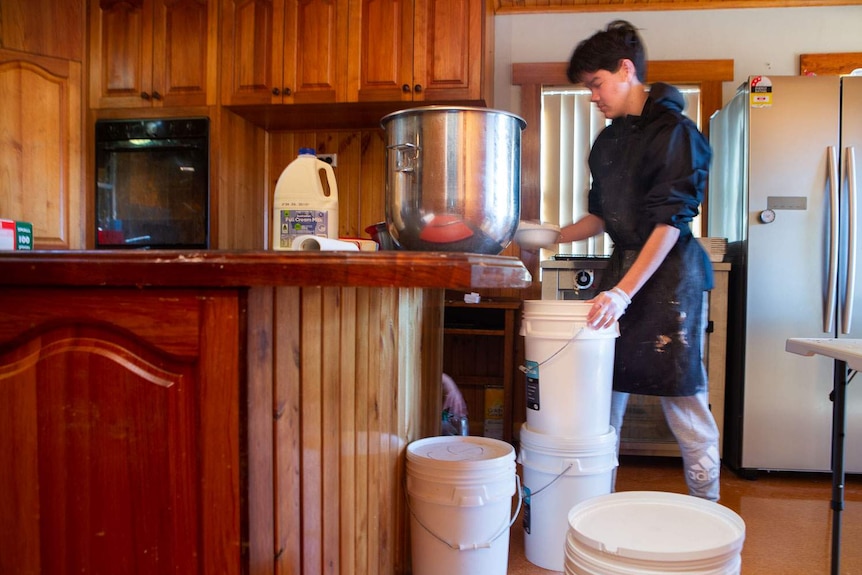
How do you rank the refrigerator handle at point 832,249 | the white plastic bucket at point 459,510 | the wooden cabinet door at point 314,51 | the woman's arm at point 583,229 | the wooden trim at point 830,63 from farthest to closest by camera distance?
the wooden trim at point 830,63 → the wooden cabinet door at point 314,51 → the refrigerator handle at point 832,249 → the woman's arm at point 583,229 → the white plastic bucket at point 459,510

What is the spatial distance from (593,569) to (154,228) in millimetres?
2846

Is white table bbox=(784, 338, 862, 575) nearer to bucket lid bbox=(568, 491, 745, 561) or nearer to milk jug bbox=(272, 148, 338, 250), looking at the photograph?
bucket lid bbox=(568, 491, 745, 561)

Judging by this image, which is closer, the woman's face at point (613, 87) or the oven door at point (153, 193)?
the woman's face at point (613, 87)

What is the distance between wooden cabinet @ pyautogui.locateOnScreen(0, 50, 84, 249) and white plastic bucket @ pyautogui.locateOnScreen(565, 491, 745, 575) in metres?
3.00

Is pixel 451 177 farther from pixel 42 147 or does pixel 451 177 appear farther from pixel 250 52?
pixel 42 147

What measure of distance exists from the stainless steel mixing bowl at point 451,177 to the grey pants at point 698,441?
3.70 ft

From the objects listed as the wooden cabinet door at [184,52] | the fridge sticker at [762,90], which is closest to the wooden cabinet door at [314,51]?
the wooden cabinet door at [184,52]

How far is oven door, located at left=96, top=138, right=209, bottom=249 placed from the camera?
124 inches

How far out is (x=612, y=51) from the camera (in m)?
2.01

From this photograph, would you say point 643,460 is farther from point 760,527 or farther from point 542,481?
point 542,481

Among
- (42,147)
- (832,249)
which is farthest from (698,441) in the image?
(42,147)

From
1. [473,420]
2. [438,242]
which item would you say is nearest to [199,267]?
[438,242]

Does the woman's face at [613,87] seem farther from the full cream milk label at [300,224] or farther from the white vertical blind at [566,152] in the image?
the white vertical blind at [566,152]

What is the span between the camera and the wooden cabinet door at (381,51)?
3.05m
